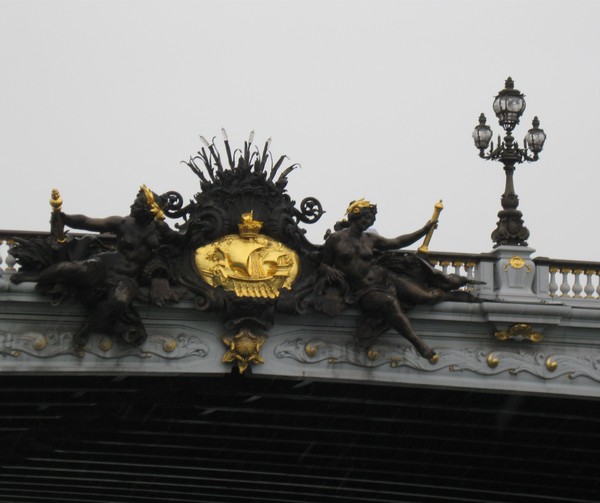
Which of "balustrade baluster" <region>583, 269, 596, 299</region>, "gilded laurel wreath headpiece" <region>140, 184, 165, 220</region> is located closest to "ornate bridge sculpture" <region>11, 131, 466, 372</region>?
"gilded laurel wreath headpiece" <region>140, 184, 165, 220</region>

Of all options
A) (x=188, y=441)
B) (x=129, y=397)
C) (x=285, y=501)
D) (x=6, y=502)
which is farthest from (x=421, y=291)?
(x=6, y=502)

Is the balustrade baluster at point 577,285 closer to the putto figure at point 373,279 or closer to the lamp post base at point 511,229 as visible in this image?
the lamp post base at point 511,229

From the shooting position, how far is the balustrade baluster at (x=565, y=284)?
4291 cm

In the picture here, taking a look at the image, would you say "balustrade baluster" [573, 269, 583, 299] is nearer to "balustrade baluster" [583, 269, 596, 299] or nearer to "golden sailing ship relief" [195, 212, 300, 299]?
"balustrade baluster" [583, 269, 596, 299]

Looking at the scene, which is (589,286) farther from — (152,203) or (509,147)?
(152,203)

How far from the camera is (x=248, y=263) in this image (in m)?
41.4

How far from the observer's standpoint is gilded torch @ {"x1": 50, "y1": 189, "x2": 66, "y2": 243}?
39.7 meters

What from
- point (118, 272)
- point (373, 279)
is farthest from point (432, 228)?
point (118, 272)

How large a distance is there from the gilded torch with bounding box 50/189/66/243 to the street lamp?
7.85m

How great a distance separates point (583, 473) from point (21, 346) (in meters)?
14.6

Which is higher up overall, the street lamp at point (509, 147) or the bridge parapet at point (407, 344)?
the street lamp at point (509, 147)

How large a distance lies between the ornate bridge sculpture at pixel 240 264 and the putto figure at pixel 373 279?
0.7 inches

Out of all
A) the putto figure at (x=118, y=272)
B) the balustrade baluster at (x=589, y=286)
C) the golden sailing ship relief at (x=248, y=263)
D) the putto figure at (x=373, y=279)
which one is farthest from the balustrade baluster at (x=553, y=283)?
the putto figure at (x=118, y=272)

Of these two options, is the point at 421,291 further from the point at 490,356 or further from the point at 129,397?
the point at 129,397
